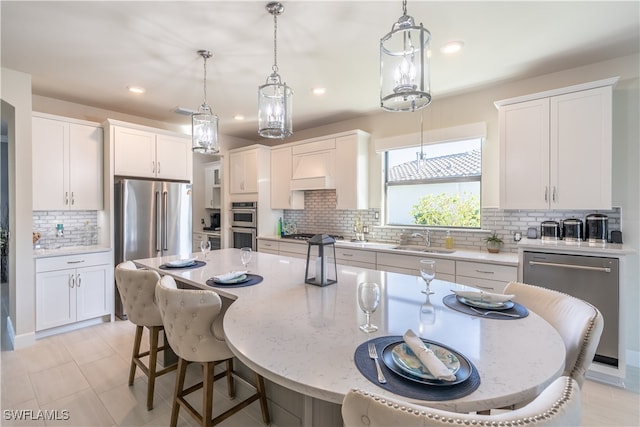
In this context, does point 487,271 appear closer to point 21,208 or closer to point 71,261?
point 71,261

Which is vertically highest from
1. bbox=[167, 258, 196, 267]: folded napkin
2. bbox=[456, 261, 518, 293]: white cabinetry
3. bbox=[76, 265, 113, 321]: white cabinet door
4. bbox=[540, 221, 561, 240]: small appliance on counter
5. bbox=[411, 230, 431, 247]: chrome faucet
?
bbox=[540, 221, 561, 240]: small appliance on counter

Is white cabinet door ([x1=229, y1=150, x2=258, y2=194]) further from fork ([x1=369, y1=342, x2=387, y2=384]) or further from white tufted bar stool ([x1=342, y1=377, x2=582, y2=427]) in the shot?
white tufted bar stool ([x1=342, y1=377, x2=582, y2=427])

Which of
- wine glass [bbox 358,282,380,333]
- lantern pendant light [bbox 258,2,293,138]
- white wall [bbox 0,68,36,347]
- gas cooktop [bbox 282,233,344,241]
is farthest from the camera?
gas cooktop [bbox 282,233,344,241]

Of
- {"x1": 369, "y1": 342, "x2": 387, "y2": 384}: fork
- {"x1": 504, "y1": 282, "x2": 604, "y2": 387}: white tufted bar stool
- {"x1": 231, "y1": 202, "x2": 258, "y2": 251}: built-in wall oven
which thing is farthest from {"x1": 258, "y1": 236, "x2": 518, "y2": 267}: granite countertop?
{"x1": 369, "y1": 342, "x2": 387, "y2": 384}: fork

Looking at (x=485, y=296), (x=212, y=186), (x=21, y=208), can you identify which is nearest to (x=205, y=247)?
(x=21, y=208)

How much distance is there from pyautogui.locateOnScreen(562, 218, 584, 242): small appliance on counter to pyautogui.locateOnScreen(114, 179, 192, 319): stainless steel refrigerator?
3.91m

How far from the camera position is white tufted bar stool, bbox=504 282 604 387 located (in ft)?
3.81

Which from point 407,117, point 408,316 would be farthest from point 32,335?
point 407,117

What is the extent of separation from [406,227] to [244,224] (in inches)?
105

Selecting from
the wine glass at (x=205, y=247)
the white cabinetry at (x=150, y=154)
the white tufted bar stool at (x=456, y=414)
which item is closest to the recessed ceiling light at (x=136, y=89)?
the white cabinetry at (x=150, y=154)

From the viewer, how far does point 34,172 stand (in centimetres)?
329

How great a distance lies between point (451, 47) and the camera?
2488 millimetres

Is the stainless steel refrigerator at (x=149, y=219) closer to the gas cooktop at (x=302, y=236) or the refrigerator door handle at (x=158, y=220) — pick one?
the refrigerator door handle at (x=158, y=220)

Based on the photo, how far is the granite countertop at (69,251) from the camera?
318 cm
